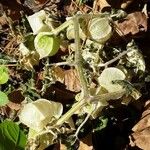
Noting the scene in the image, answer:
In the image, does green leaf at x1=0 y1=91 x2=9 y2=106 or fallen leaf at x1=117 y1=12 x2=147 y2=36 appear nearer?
green leaf at x1=0 y1=91 x2=9 y2=106

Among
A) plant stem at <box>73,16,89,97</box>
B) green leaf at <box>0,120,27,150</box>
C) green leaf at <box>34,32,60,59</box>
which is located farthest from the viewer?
green leaf at <box>34,32,60,59</box>

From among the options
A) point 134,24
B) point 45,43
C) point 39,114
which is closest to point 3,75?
point 45,43

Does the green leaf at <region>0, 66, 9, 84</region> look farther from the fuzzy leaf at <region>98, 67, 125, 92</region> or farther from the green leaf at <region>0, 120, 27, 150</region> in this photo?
the fuzzy leaf at <region>98, 67, 125, 92</region>

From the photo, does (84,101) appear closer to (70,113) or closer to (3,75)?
(70,113)

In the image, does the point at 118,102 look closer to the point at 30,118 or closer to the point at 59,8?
the point at 30,118

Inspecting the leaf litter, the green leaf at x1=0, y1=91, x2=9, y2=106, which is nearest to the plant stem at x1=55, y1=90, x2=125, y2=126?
the leaf litter

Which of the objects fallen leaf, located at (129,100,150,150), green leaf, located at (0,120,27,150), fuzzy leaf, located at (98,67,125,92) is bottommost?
fallen leaf, located at (129,100,150,150)

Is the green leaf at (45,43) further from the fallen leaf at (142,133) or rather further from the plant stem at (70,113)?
the fallen leaf at (142,133)
